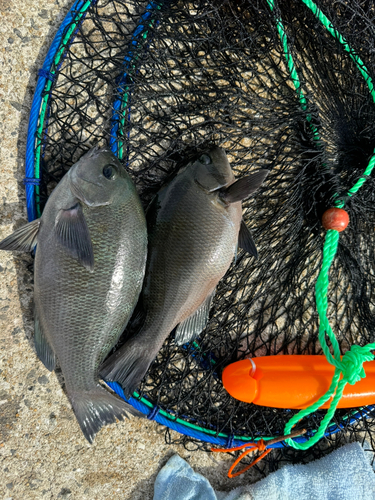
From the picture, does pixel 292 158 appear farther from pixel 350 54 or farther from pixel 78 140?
pixel 78 140

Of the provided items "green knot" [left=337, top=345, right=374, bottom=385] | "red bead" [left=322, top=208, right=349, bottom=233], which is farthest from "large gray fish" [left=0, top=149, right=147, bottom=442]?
"green knot" [left=337, top=345, right=374, bottom=385]

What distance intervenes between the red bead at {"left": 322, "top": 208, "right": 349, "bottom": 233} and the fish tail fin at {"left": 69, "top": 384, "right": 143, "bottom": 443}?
1283 mm

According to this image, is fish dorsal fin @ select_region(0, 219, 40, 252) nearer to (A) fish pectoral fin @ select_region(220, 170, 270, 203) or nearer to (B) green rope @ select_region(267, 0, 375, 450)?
(A) fish pectoral fin @ select_region(220, 170, 270, 203)

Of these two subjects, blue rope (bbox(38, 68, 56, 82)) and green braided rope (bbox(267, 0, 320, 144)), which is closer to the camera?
blue rope (bbox(38, 68, 56, 82))

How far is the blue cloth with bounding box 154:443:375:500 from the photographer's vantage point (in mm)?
2057

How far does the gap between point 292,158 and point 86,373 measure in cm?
148

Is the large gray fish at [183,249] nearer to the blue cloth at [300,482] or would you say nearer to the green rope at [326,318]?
the green rope at [326,318]

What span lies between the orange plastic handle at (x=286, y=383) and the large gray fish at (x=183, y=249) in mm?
459

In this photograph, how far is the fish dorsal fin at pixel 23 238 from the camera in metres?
1.54

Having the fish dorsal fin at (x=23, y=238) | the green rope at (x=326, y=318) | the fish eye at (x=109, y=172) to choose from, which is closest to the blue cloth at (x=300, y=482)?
the green rope at (x=326, y=318)

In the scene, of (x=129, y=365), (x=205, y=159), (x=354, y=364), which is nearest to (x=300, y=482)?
(x=354, y=364)

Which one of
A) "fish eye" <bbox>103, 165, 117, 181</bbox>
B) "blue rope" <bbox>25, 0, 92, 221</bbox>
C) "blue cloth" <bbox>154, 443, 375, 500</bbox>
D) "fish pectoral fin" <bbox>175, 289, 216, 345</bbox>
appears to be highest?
"blue rope" <bbox>25, 0, 92, 221</bbox>

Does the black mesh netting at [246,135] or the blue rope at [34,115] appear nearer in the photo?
the blue rope at [34,115]

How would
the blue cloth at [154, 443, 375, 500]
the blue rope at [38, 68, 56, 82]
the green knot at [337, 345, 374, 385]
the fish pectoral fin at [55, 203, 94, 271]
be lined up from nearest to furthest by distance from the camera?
1. the fish pectoral fin at [55, 203, 94, 271]
2. the blue rope at [38, 68, 56, 82]
3. the green knot at [337, 345, 374, 385]
4. the blue cloth at [154, 443, 375, 500]
